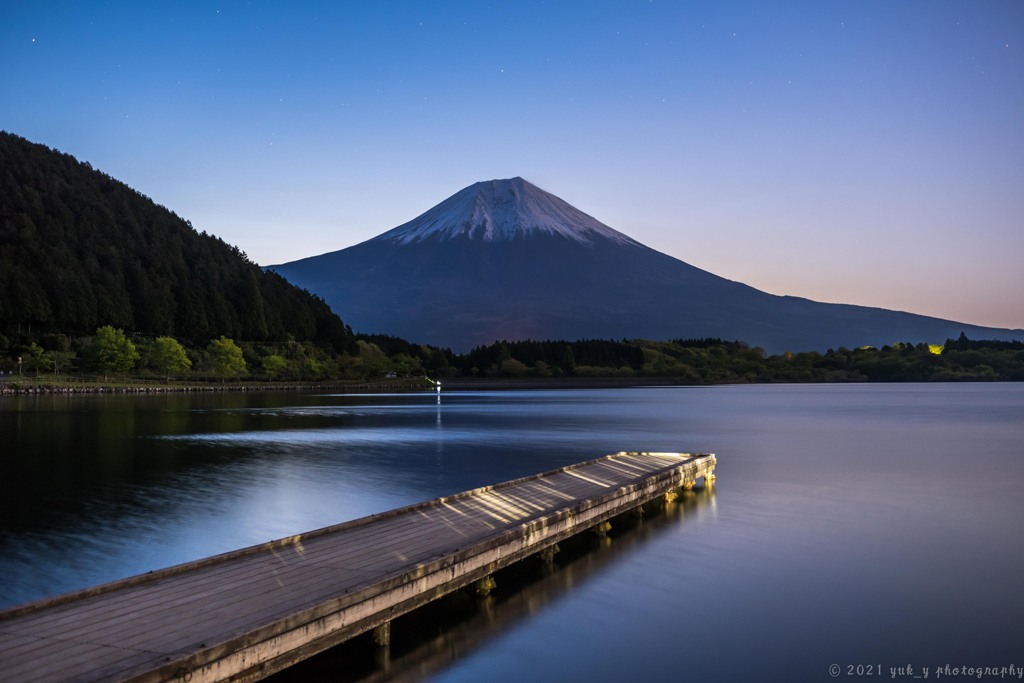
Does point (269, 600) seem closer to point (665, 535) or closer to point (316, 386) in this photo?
point (665, 535)

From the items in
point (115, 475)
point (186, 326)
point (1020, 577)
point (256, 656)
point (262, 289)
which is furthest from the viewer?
point (262, 289)

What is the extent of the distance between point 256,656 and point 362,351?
149 meters

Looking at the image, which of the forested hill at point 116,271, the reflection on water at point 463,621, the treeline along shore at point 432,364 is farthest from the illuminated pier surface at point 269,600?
the forested hill at point 116,271

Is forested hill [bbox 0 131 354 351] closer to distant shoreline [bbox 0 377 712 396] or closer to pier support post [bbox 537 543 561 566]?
distant shoreline [bbox 0 377 712 396]

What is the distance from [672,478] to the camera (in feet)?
57.4

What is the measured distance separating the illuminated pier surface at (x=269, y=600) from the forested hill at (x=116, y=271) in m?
106

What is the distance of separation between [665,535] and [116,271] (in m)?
126

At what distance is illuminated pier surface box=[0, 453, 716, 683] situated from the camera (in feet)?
19.7

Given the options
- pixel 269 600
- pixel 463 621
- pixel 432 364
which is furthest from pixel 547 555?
pixel 432 364

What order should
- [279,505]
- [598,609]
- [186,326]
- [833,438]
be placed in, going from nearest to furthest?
1. [598,609]
2. [279,505]
3. [833,438]
4. [186,326]

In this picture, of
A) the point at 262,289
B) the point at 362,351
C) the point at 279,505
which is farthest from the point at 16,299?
the point at 279,505

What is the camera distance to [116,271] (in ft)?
407

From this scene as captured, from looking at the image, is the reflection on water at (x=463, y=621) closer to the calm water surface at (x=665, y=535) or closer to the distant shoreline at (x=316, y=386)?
the calm water surface at (x=665, y=535)

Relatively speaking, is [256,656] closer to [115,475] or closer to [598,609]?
[598,609]
